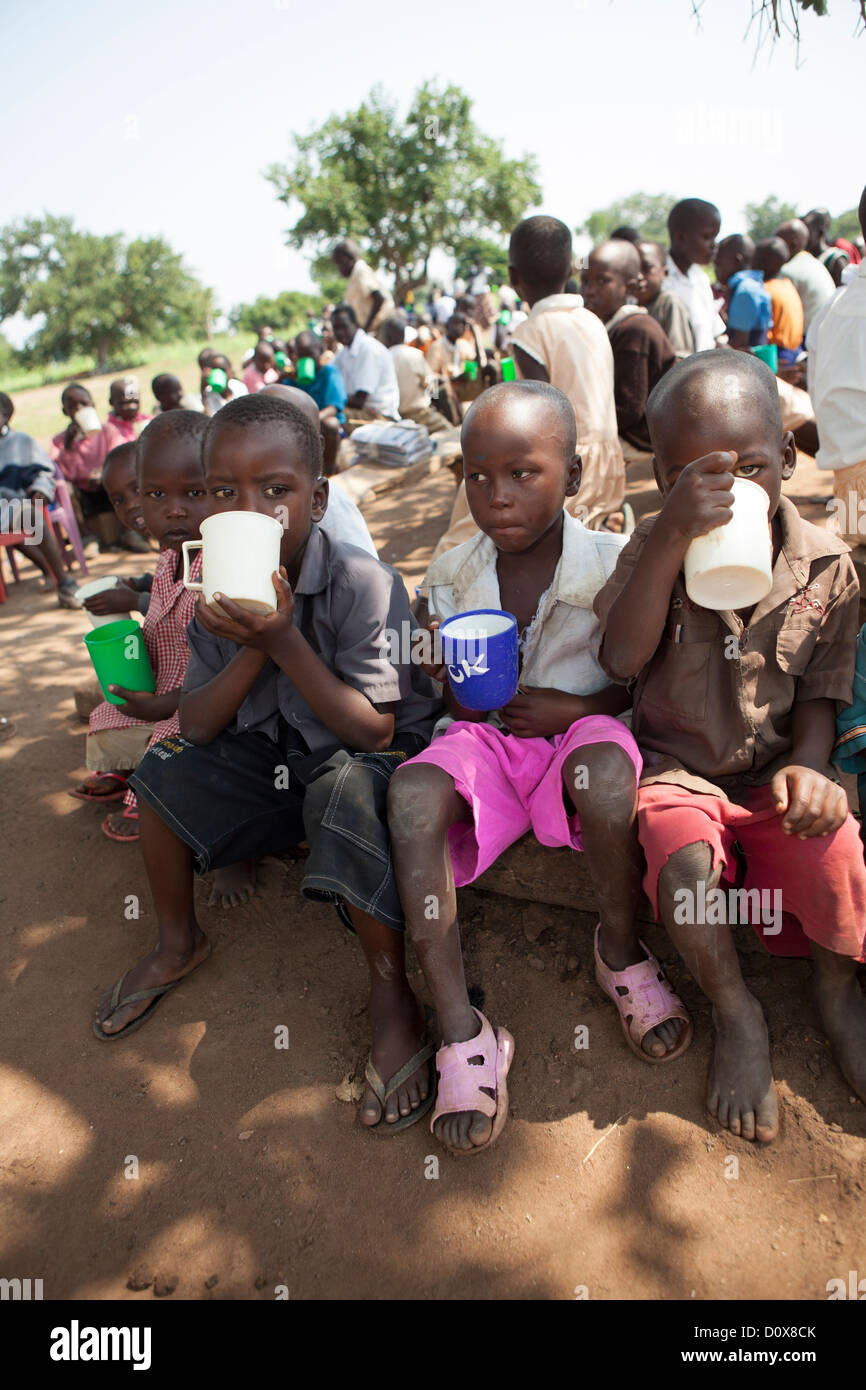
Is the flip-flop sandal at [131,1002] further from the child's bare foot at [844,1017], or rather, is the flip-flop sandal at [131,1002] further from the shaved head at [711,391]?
the shaved head at [711,391]

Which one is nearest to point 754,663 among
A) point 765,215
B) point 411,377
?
point 411,377

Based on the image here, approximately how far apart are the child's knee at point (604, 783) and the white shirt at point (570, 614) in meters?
0.34

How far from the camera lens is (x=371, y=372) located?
8.04 meters

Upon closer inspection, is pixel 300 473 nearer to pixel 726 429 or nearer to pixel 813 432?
pixel 726 429

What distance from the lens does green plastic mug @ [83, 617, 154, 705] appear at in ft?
7.88

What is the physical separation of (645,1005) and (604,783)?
1.63 feet

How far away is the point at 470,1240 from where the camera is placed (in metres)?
1.55

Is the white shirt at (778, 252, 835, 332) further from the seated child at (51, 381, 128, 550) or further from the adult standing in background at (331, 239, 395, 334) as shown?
the seated child at (51, 381, 128, 550)

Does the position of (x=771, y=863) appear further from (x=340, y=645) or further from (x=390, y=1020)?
(x=340, y=645)

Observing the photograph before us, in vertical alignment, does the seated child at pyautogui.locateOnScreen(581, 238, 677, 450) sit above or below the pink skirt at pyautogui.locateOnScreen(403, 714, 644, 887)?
above

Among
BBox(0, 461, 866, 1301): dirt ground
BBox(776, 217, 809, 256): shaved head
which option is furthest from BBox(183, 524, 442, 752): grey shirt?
BBox(776, 217, 809, 256): shaved head

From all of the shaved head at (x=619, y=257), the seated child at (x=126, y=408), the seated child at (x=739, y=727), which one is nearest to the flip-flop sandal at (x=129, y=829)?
A: the seated child at (x=739, y=727)

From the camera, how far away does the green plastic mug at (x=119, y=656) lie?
240cm

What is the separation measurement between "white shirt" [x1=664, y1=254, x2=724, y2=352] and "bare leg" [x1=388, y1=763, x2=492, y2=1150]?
14.0ft
